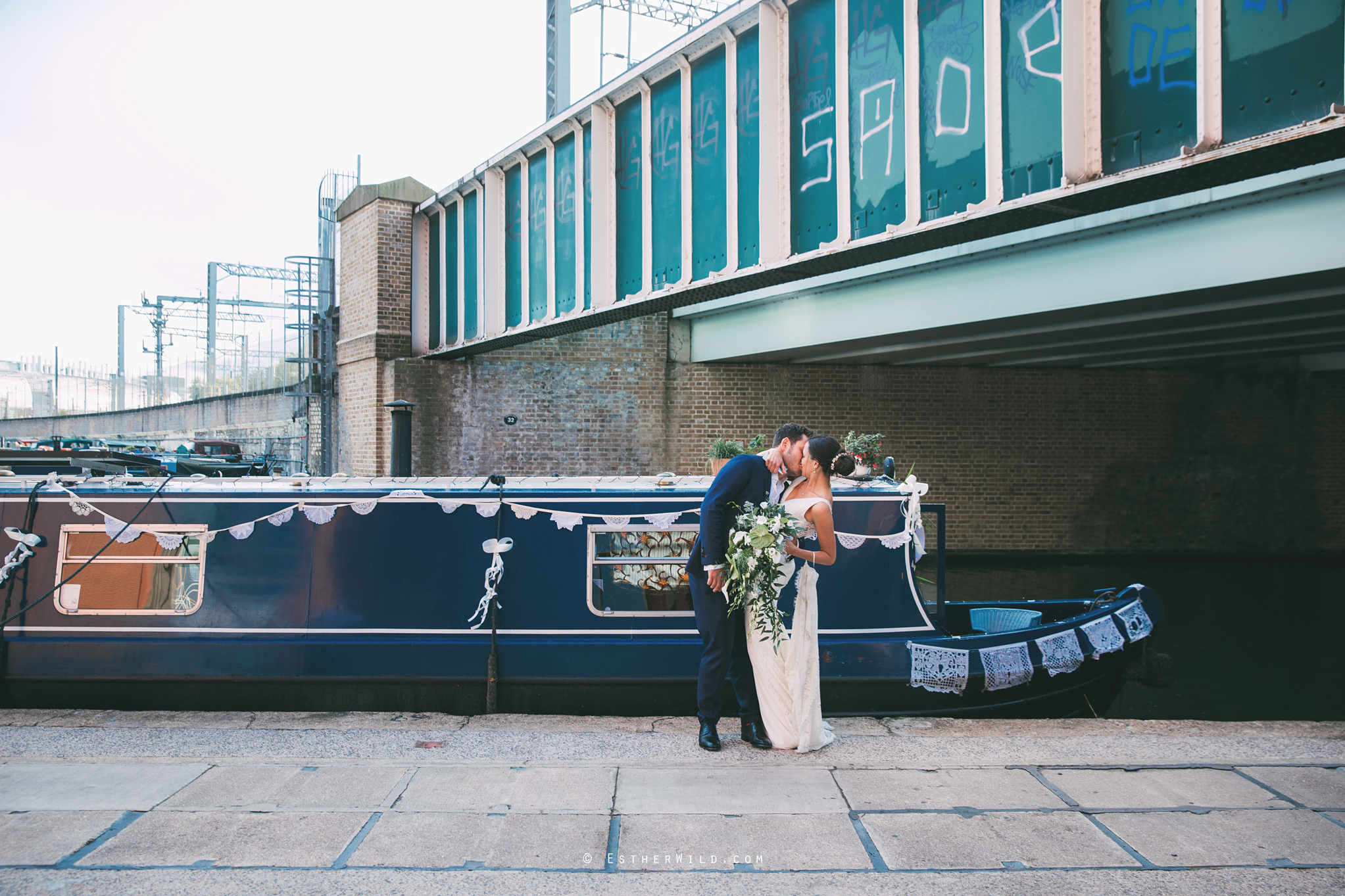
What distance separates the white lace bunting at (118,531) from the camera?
5523mm

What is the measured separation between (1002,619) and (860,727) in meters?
3.00

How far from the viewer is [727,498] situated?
14.5ft

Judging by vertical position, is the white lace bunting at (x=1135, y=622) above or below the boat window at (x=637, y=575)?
below

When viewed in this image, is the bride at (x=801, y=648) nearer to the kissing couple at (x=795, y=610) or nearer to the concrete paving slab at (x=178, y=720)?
the kissing couple at (x=795, y=610)

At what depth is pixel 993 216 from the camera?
5.64 metres

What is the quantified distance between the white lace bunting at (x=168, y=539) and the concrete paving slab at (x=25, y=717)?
115 centimetres

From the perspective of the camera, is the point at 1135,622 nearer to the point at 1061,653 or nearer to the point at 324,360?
the point at 1061,653

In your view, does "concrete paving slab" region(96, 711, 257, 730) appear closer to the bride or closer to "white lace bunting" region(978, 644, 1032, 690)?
the bride

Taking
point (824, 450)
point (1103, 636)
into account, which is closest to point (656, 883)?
point (824, 450)

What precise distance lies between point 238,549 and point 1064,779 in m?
5.15

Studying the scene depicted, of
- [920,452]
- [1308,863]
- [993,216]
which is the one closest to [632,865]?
[1308,863]

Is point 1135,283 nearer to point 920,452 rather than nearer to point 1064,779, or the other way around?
point 1064,779

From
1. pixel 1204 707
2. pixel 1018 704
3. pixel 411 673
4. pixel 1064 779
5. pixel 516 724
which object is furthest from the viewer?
pixel 1204 707

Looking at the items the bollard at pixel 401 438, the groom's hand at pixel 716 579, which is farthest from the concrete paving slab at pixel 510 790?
the bollard at pixel 401 438
